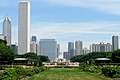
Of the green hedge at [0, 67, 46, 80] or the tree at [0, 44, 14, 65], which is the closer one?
the green hedge at [0, 67, 46, 80]

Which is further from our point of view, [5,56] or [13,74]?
[5,56]

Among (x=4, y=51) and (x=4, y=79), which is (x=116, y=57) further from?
(x=4, y=79)

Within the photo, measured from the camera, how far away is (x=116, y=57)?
10712cm

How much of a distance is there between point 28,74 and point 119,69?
12.0 metres

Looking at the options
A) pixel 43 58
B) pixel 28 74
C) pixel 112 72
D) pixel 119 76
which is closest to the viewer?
pixel 119 76

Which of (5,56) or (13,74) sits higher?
(13,74)

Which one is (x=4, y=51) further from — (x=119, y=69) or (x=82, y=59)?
(x=82, y=59)

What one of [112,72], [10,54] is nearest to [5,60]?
[10,54]

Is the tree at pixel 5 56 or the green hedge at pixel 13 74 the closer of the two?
the green hedge at pixel 13 74

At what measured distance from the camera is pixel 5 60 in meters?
98.1

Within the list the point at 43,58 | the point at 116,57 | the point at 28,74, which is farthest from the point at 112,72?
the point at 43,58

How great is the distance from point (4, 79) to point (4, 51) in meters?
71.9

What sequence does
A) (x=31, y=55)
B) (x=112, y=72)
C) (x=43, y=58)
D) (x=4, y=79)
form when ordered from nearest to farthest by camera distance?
(x=4, y=79)
(x=112, y=72)
(x=31, y=55)
(x=43, y=58)

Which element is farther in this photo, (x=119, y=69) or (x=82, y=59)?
(x=82, y=59)
